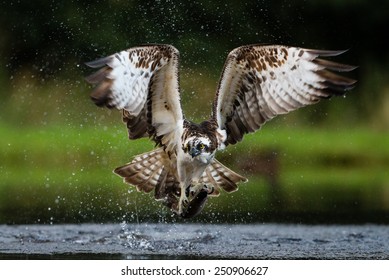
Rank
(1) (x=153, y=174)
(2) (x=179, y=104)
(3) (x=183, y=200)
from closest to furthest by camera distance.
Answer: (2) (x=179, y=104), (3) (x=183, y=200), (1) (x=153, y=174)

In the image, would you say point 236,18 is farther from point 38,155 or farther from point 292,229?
point 292,229

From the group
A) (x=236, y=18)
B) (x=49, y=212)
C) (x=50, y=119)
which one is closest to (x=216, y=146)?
(x=49, y=212)

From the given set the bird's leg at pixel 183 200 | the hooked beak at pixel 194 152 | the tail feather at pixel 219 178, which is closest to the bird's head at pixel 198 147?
the hooked beak at pixel 194 152

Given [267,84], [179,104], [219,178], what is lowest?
[219,178]

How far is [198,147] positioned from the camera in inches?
333

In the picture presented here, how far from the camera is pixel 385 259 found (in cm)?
839

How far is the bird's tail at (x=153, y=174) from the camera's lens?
902cm

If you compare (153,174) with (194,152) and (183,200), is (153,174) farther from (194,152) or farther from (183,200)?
(194,152)

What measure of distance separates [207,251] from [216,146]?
82cm

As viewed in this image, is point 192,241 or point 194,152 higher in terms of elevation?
point 194,152

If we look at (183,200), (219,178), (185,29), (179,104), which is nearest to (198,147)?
(179,104)

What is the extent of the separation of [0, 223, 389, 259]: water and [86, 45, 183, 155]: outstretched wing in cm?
89

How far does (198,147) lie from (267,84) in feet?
2.38

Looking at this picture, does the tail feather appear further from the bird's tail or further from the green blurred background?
the green blurred background
